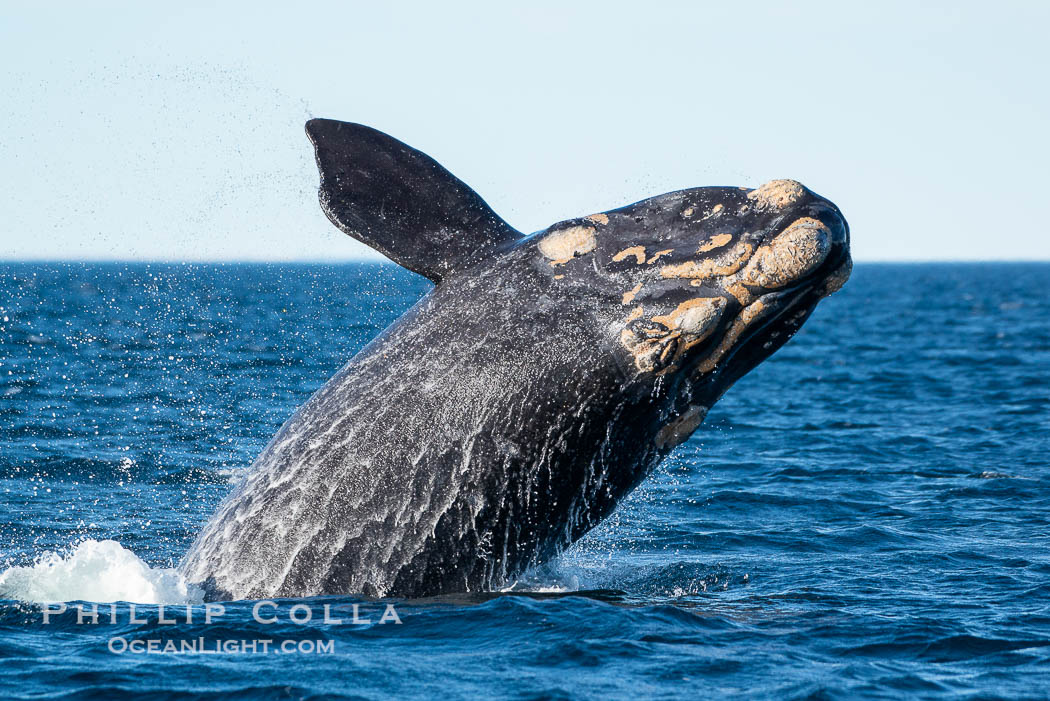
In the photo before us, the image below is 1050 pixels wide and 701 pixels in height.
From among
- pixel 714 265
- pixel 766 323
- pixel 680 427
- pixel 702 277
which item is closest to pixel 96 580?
pixel 680 427

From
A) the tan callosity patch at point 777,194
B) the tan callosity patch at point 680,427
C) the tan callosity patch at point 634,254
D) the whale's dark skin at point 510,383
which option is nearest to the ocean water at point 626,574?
the whale's dark skin at point 510,383

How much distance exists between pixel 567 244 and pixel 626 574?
4116 mm

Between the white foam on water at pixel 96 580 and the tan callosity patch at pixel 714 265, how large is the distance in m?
4.73

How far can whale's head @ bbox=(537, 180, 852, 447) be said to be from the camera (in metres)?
9.52

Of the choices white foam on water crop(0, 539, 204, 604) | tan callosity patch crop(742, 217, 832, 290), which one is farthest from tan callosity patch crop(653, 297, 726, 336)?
white foam on water crop(0, 539, 204, 604)

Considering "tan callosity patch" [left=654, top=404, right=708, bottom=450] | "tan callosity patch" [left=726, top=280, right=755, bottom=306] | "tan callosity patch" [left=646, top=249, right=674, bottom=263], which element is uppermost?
"tan callosity patch" [left=646, top=249, right=674, bottom=263]

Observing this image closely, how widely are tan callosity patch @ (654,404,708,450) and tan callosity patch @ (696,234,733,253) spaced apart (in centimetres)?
127

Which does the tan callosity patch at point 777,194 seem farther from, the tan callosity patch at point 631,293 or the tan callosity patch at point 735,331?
the tan callosity patch at point 631,293

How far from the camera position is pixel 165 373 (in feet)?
100

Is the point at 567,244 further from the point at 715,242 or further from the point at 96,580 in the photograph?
the point at 96,580

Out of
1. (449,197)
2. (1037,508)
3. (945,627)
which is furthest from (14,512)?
(1037,508)

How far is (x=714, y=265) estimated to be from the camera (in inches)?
379

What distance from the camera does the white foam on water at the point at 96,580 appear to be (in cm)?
1067

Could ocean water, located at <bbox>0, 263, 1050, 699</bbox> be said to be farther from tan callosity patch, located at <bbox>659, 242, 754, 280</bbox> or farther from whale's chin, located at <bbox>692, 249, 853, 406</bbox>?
tan callosity patch, located at <bbox>659, 242, 754, 280</bbox>
